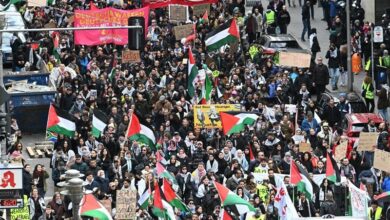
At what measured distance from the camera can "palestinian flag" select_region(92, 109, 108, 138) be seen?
45.0m

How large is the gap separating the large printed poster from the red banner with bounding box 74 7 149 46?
717 centimetres

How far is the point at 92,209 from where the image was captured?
36.9 m

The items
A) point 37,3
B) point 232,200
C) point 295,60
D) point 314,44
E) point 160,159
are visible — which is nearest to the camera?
point 232,200

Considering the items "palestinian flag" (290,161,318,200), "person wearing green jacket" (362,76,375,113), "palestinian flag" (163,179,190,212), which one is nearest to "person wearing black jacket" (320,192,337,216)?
"palestinian flag" (290,161,318,200)

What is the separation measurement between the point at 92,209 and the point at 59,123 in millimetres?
7299

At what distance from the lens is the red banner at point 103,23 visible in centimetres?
5356

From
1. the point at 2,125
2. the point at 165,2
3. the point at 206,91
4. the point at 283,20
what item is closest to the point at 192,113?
the point at 206,91

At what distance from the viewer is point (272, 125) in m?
46.2

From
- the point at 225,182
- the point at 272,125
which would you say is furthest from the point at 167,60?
the point at 225,182

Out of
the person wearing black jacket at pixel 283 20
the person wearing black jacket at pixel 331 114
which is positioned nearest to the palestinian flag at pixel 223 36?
the person wearing black jacket at pixel 331 114

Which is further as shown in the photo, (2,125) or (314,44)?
(314,44)

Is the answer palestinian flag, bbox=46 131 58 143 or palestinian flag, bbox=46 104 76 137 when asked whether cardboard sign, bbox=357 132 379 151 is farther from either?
palestinian flag, bbox=46 131 58 143

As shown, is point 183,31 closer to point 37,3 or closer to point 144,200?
point 37,3

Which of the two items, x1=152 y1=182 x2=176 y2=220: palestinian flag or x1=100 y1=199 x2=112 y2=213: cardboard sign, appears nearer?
x1=152 y1=182 x2=176 y2=220: palestinian flag
